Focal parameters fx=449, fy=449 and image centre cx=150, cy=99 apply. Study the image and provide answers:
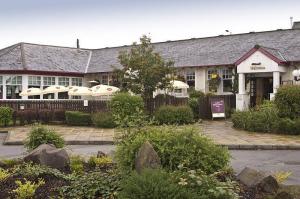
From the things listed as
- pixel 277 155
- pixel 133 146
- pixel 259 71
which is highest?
pixel 259 71

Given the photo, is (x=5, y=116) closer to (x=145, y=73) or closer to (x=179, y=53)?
(x=145, y=73)

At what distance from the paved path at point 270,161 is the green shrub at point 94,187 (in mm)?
3791

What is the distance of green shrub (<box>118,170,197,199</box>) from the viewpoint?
196 inches

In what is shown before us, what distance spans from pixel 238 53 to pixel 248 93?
380cm

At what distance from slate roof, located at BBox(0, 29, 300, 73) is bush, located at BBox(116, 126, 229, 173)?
21517 mm

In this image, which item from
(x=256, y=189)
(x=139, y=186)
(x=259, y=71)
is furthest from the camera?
(x=259, y=71)

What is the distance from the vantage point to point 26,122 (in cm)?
2462

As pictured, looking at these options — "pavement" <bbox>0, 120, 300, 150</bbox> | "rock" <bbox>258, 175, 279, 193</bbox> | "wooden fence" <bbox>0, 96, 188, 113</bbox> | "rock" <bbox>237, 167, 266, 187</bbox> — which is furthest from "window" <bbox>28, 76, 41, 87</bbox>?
"rock" <bbox>258, 175, 279, 193</bbox>

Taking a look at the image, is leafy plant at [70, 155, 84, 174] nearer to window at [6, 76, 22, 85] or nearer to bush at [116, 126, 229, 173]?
bush at [116, 126, 229, 173]

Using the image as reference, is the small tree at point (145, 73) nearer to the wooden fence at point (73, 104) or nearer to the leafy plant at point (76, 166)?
the wooden fence at point (73, 104)

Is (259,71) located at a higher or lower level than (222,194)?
higher

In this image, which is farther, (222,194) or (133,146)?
(133,146)

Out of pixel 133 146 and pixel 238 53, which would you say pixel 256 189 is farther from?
pixel 238 53

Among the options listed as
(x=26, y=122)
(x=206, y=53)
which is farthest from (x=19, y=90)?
(x=206, y=53)
